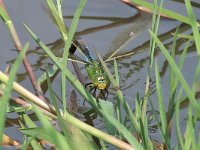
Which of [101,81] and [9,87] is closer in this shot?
[9,87]

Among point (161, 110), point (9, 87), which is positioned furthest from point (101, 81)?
point (9, 87)

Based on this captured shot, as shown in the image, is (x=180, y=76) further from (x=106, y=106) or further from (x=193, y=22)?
(x=106, y=106)

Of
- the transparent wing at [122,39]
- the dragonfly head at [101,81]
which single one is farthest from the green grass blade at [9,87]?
the transparent wing at [122,39]

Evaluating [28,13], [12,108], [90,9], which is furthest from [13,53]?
[12,108]

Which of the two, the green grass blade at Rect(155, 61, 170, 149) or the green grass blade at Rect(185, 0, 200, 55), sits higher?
the green grass blade at Rect(185, 0, 200, 55)

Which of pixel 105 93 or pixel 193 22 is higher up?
pixel 193 22

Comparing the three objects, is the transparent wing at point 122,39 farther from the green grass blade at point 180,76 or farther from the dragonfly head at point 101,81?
the green grass blade at point 180,76

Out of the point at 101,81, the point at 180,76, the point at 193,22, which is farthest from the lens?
the point at 101,81

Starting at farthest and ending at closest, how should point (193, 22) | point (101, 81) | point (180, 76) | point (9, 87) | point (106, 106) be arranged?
1. point (101, 81)
2. point (106, 106)
3. point (193, 22)
4. point (180, 76)
5. point (9, 87)

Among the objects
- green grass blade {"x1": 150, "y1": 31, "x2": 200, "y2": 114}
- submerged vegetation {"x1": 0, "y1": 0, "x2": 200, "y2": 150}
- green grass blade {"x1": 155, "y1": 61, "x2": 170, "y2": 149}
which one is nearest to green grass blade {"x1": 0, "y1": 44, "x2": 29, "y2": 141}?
submerged vegetation {"x1": 0, "y1": 0, "x2": 200, "y2": 150}

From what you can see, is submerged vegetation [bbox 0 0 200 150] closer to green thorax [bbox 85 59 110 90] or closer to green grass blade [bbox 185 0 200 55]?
green grass blade [bbox 185 0 200 55]

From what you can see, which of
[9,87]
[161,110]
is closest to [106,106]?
[161,110]

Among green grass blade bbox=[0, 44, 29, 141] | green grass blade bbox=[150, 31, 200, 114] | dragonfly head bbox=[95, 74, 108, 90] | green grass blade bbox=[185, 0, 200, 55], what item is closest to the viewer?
green grass blade bbox=[0, 44, 29, 141]

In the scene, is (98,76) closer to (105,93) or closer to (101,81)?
(101,81)
